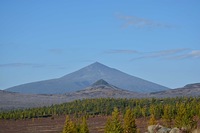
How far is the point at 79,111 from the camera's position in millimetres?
159375

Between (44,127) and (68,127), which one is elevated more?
(68,127)

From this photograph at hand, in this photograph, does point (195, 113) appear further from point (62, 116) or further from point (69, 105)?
point (69, 105)

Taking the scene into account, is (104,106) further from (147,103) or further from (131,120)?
(131,120)

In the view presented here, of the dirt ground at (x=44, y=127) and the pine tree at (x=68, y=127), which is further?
the dirt ground at (x=44, y=127)

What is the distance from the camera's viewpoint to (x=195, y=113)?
111 m

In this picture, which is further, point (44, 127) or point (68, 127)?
point (44, 127)

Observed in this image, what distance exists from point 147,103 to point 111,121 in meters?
100

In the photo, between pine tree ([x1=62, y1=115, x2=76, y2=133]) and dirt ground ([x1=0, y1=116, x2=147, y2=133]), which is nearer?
pine tree ([x1=62, y1=115, x2=76, y2=133])

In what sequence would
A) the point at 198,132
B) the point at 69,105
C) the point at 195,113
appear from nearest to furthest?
1. the point at 198,132
2. the point at 195,113
3. the point at 69,105

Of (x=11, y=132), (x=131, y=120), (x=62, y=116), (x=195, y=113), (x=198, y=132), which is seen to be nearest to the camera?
(x=198, y=132)

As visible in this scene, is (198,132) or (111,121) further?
(111,121)

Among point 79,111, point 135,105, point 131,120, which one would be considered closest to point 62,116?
point 79,111

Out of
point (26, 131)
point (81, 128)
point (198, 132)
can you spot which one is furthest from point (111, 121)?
point (26, 131)

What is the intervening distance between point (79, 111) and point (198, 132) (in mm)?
125167
